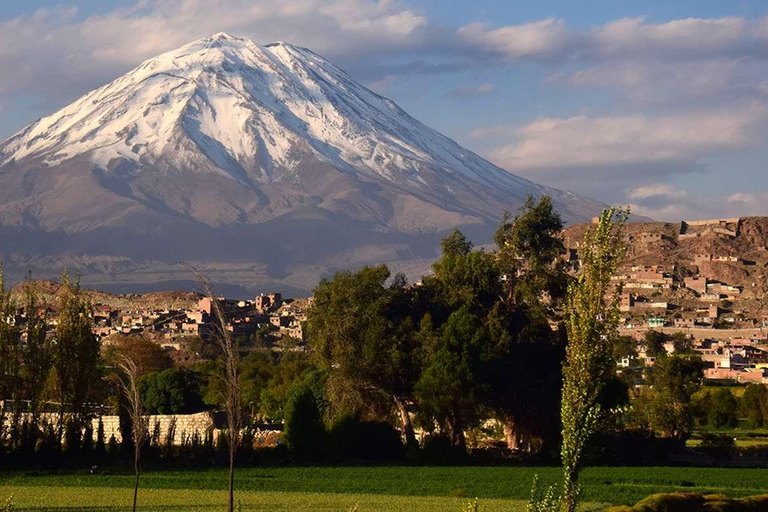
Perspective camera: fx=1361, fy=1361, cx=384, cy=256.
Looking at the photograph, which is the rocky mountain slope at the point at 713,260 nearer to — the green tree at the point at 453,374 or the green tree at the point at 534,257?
the green tree at the point at 534,257

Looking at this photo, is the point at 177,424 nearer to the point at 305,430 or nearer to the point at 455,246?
the point at 305,430

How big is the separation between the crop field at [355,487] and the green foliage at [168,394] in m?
18.5

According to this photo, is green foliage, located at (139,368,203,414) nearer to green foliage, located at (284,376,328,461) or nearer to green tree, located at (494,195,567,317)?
green foliage, located at (284,376,328,461)

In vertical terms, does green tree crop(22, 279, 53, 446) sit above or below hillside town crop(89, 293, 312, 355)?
below

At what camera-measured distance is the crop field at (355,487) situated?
3112cm

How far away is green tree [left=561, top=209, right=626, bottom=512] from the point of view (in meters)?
18.6

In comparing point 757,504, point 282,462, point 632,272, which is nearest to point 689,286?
point 632,272

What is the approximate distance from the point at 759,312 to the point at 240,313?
6112 cm

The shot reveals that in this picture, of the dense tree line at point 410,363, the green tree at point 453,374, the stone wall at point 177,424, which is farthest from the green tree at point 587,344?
the stone wall at point 177,424

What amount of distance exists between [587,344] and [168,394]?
4200cm

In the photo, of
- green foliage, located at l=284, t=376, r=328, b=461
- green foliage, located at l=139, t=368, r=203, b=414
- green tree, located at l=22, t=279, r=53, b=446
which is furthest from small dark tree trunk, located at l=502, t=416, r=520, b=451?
green tree, located at l=22, t=279, r=53, b=446

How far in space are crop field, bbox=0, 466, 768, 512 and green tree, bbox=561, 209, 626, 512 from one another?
34.5ft

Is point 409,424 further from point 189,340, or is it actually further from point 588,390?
point 189,340

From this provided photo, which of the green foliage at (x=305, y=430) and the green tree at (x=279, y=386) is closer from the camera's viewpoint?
the green foliage at (x=305, y=430)
